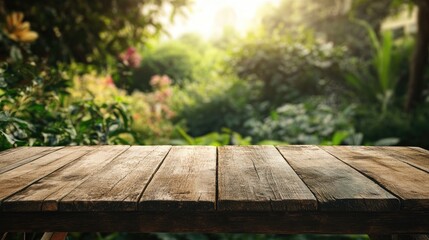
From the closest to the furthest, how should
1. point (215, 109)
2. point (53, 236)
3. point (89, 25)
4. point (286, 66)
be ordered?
1. point (53, 236)
2. point (89, 25)
3. point (215, 109)
4. point (286, 66)

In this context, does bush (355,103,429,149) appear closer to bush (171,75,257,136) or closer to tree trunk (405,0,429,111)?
tree trunk (405,0,429,111)

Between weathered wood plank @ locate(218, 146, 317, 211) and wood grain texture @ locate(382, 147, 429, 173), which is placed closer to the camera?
weathered wood plank @ locate(218, 146, 317, 211)

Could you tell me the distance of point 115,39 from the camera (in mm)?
4801

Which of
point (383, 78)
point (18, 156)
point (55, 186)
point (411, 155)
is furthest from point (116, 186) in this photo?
point (383, 78)

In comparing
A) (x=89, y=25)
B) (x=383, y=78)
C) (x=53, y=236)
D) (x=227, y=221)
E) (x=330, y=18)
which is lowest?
(x=53, y=236)

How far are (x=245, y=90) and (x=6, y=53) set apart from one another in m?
3.87

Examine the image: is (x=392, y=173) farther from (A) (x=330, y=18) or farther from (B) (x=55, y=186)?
(A) (x=330, y=18)

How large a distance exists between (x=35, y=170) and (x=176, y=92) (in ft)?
21.7

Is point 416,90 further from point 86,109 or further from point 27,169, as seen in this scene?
point 27,169

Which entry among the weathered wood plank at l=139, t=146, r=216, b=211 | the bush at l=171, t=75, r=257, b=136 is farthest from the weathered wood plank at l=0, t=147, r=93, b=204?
the bush at l=171, t=75, r=257, b=136

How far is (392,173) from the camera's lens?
1255mm

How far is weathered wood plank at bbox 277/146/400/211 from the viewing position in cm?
98

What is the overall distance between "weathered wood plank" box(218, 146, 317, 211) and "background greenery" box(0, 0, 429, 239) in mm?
558

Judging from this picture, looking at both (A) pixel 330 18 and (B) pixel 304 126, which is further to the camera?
(A) pixel 330 18
